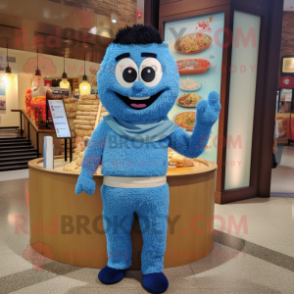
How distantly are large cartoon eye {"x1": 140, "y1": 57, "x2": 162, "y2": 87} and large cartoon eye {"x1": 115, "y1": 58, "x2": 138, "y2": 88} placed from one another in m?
0.05

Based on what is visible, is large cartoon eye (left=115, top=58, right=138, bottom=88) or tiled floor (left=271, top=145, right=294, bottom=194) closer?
large cartoon eye (left=115, top=58, right=138, bottom=88)

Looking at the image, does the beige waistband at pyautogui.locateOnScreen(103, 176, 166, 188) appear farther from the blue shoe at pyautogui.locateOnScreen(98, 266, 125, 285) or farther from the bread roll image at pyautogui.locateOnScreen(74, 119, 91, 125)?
the bread roll image at pyautogui.locateOnScreen(74, 119, 91, 125)

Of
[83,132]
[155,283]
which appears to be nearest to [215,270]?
[155,283]

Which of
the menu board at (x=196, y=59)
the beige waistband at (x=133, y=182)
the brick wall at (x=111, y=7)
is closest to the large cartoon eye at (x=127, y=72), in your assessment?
the beige waistband at (x=133, y=182)

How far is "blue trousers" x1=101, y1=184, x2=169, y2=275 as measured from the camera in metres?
2.03

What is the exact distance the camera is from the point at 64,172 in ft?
7.83

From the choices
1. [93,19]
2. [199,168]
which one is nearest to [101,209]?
[199,168]

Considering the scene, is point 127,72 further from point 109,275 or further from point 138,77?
point 109,275

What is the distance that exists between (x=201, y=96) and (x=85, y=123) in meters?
1.83

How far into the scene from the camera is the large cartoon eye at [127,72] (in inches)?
77.9

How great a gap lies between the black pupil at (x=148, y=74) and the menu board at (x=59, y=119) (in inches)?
48.2

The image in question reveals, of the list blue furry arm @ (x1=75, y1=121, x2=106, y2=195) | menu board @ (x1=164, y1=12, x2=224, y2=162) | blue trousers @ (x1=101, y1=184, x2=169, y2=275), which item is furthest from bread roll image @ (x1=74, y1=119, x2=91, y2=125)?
menu board @ (x1=164, y1=12, x2=224, y2=162)

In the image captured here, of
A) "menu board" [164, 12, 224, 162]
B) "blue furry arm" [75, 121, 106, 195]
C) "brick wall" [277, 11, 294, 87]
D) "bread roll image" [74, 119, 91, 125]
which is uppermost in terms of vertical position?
"brick wall" [277, 11, 294, 87]

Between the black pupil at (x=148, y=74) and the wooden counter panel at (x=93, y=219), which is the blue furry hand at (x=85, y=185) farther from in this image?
the black pupil at (x=148, y=74)
